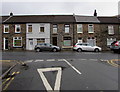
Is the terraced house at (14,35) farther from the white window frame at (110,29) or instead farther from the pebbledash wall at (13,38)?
the white window frame at (110,29)

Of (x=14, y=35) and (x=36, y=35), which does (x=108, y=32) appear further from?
(x=14, y=35)

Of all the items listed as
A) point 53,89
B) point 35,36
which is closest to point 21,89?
point 53,89

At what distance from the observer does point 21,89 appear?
4086 millimetres

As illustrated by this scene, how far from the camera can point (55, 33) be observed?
76.0 ft

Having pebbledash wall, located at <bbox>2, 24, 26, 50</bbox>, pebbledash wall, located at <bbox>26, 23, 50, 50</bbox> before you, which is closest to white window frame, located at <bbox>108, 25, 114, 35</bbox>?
pebbledash wall, located at <bbox>26, 23, 50, 50</bbox>

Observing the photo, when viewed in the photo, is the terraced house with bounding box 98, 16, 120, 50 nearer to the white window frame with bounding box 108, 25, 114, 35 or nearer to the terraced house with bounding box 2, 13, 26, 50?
the white window frame with bounding box 108, 25, 114, 35

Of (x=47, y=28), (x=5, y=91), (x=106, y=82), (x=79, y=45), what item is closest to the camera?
(x=5, y=91)

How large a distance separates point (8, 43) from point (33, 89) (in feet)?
72.1

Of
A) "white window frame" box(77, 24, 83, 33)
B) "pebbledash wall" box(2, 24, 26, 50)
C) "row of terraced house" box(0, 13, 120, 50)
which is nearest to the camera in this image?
"row of terraced house" box(0, 13, 120, 50)

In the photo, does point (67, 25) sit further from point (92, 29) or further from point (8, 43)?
point (8, 43)

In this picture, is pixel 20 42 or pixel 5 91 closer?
pixel 5 91

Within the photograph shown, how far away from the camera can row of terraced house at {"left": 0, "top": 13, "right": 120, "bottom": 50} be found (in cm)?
2333

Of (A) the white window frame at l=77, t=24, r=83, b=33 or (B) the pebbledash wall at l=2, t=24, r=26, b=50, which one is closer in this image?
(B) the pebbledash wall at l=2, t=24, r=26, b=50

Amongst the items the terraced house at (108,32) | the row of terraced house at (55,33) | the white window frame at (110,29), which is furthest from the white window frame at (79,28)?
the white window frame at (110,29)
